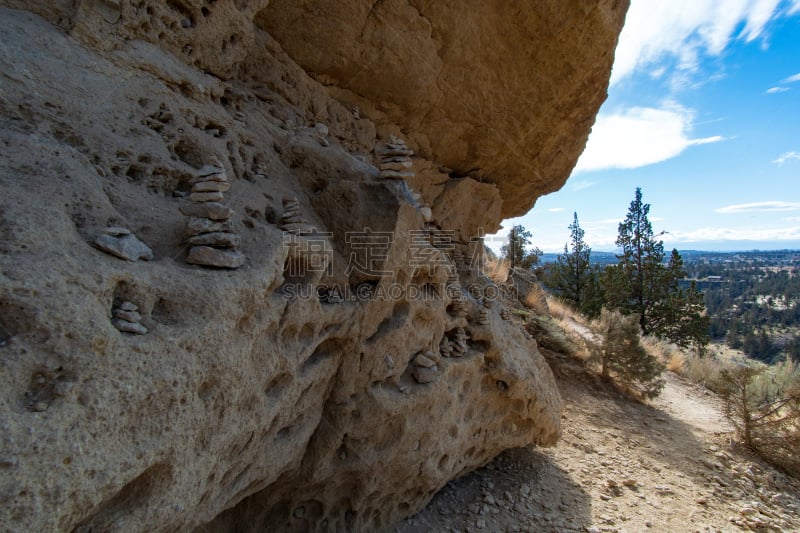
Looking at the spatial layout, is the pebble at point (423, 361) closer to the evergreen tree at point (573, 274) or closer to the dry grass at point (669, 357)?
the dry grass at point (669, 357)

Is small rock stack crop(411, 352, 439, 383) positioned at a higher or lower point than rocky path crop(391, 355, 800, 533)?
higher

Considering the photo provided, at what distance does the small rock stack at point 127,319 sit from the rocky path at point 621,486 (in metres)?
3.12

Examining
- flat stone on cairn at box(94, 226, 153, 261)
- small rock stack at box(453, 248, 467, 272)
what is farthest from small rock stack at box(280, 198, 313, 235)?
small rock stack at box(453, 248, 467, 272)

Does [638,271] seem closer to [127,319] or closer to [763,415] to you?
[763,415]

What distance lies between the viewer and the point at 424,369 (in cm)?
356

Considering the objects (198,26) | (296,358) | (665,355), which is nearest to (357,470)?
(296,358)

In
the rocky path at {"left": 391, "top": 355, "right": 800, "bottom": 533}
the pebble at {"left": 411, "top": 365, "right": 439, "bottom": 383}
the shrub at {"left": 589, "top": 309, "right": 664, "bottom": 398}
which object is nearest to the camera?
the pebble at {"left": 411, "top": 365, "right": 439, "bottom": 383}

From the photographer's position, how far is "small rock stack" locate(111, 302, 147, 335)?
169 cm

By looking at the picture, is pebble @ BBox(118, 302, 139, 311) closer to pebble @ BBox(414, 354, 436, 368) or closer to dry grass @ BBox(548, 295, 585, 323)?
pebble @ BBox(414, 354, 436, 368)

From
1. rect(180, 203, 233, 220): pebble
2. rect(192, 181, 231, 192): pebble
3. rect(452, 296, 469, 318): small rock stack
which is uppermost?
rect(192, 181, 231, 192): pebble

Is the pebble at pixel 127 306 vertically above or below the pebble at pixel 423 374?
above

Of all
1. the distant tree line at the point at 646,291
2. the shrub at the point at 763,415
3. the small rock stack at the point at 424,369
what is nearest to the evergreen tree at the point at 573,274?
the distant tree line at the point at 646,291

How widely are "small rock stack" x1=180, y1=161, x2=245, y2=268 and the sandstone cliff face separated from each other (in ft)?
0.29

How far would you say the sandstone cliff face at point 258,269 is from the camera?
1533 millimetres
